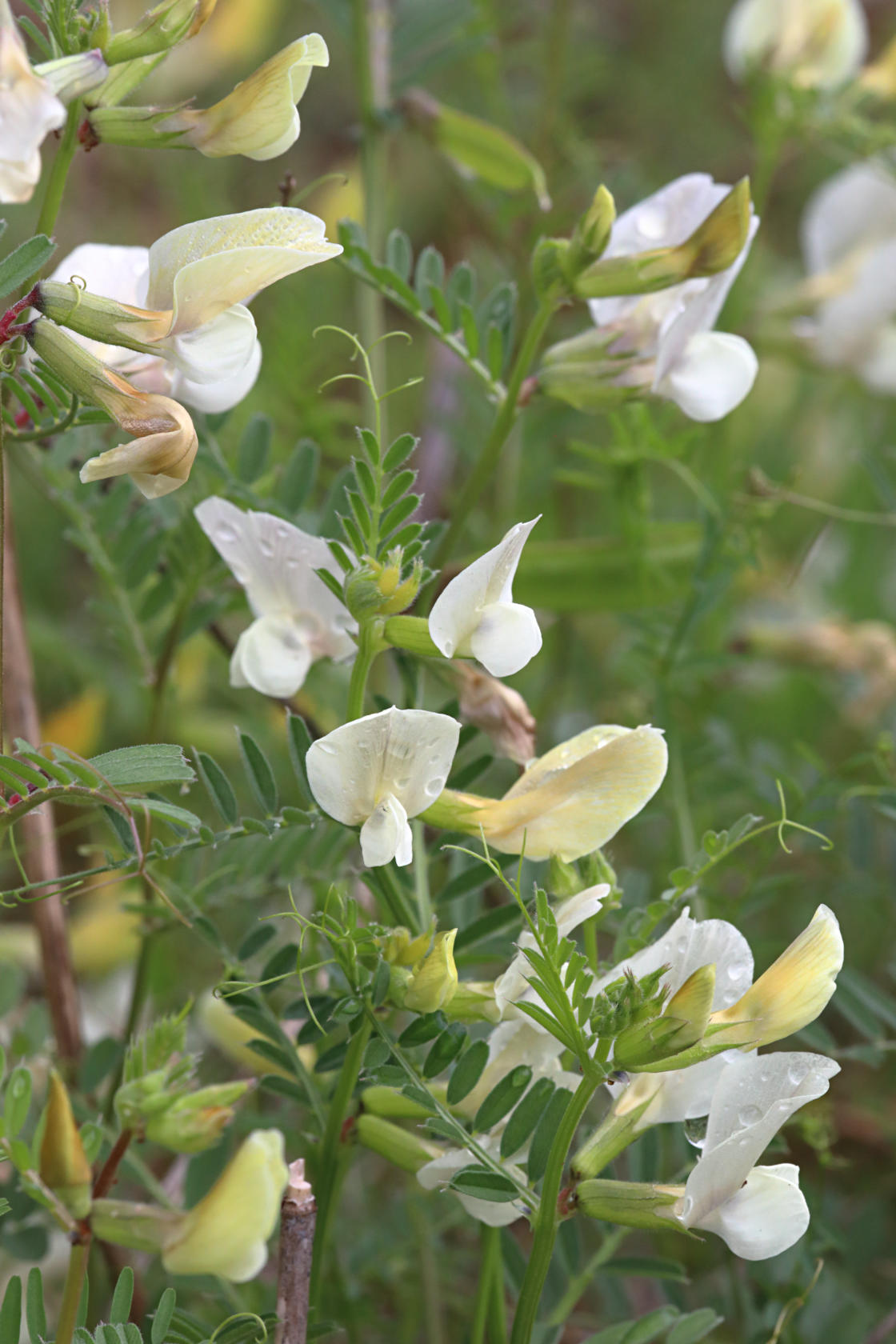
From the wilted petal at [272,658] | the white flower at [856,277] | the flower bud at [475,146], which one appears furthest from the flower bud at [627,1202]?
the white flower at [856,277]

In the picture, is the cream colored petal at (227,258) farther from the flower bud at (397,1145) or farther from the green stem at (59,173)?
the flower bud at (397,1145)

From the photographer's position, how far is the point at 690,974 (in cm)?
48

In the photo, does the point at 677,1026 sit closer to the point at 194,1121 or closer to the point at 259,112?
the point at 194,1121

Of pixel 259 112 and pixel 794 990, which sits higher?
pixel 259 112

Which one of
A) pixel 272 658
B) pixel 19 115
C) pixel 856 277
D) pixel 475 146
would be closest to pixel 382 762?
pixel 272 658

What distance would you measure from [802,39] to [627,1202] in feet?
3.25

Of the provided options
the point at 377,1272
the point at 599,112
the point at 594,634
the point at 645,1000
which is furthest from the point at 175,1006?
Result: the point at 599,112

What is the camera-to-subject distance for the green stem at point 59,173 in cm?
48

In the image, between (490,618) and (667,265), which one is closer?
(490,618)

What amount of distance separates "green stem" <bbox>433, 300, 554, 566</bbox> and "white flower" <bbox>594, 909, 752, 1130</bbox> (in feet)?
0.79

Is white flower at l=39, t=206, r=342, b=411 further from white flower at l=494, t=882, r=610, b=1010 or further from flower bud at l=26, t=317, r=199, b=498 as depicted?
white flower at l=494, t=882, r=610, b=1010

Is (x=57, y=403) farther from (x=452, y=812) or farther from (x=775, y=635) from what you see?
(x=775, y=635)

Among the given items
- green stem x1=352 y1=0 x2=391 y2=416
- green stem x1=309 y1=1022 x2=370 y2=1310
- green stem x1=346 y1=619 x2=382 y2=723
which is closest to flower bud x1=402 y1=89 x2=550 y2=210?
→ green stem x1=352 y1=0 x2=391 y2=416

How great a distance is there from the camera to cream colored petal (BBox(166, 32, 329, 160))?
0.48 m
